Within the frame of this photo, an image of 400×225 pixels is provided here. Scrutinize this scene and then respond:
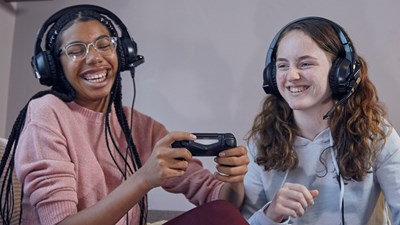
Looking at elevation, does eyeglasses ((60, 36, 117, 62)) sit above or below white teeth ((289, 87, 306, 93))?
above

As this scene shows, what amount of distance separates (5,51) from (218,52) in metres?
0.89

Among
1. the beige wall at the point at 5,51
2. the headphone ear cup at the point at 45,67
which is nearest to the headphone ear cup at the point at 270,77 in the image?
the headphone ear cup at the point at 45,67

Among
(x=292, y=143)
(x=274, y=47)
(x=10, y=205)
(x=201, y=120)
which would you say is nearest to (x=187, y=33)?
(x=201, y=120)

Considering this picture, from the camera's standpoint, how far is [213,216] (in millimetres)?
789

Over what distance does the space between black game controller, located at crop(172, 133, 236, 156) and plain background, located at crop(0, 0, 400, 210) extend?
0.76 meters

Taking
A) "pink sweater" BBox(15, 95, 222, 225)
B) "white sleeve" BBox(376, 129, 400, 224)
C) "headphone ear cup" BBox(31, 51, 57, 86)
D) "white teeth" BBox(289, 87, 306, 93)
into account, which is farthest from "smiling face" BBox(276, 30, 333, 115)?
"headphone ear cup" BBox(31, 51, 57, 86)

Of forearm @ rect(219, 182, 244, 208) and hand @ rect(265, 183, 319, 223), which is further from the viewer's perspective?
forearm @ rect(219, 182, 244, 208)

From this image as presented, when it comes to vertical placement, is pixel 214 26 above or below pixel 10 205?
above

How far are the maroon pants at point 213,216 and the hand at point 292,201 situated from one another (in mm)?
119

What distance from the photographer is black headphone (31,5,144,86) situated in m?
0.97

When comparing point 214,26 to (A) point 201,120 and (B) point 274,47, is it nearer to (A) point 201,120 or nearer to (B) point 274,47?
(A) point 201,120

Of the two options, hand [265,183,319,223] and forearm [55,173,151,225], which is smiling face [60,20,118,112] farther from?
hand [265,183,319,223]

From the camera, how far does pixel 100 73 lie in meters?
1.00

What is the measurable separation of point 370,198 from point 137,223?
0.54 m
